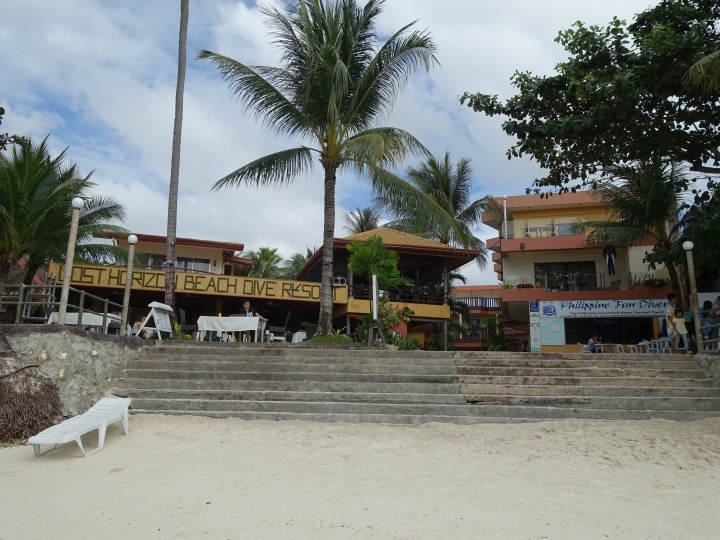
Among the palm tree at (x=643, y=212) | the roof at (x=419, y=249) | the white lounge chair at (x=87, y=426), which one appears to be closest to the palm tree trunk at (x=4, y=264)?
the white lounge chair at (x=87, y=426)

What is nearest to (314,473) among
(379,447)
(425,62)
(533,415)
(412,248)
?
(379,447)

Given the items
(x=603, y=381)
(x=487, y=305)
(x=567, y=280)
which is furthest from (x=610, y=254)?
(x=603, y=381)

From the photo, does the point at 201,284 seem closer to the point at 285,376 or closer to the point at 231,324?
the point at 231,324

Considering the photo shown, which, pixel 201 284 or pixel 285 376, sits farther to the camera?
pixel 201 284

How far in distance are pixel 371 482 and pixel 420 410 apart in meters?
2.85

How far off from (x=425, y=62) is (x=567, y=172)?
5.74 meters

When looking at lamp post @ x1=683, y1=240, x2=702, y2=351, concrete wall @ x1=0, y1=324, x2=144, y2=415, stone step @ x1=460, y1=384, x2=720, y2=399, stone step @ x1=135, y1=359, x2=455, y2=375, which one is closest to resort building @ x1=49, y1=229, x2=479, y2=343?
stone step @ x1=135, y1=359, x2=455, y2=375

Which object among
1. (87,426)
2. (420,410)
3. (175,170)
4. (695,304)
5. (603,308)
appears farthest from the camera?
(603,308)

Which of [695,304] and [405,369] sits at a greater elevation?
[695,304]

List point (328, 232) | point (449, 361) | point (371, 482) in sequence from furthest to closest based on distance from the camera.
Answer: point (328, 232)
point (449, 361)
point (371, 482)

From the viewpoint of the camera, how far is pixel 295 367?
9.99 metres

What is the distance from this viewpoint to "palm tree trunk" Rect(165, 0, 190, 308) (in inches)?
606

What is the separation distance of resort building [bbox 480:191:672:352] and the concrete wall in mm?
16999

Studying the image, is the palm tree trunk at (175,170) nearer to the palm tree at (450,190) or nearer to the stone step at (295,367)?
the stone step at (295,367)
